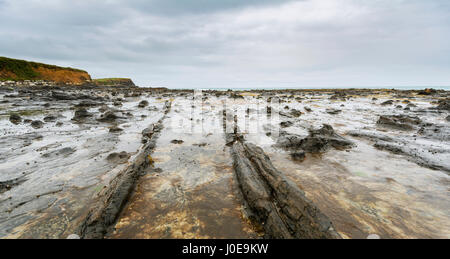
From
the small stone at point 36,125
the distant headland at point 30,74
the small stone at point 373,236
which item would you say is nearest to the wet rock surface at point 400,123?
the small stone at point 373,236

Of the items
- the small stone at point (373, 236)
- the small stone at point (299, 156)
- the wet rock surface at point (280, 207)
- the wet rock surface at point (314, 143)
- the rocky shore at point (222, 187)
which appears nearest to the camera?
the wet rock surface at point (280, 207)

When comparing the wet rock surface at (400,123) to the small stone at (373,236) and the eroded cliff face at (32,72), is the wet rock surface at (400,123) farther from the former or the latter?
the eroded cliff face at (32,72)

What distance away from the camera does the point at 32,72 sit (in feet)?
202

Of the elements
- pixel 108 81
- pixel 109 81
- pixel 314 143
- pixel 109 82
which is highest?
pixel 109 81

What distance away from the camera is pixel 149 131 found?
41.8 ft

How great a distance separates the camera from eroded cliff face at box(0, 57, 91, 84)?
183ft

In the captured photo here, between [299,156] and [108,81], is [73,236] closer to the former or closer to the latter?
[299,156]

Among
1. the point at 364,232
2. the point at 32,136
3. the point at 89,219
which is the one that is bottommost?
the point at 364,232

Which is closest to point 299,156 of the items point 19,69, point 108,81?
point 19,69

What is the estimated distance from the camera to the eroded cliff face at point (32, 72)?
55.9 m
